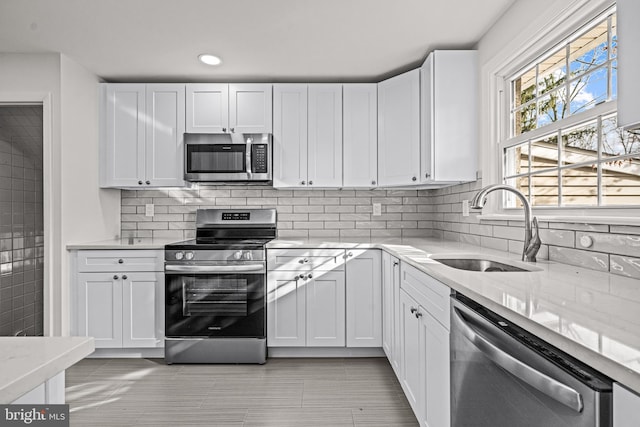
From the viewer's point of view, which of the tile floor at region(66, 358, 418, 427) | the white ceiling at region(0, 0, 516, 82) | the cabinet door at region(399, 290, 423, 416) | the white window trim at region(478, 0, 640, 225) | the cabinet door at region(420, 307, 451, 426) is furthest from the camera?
the white ceiling at region(0, 0, 516, 82)

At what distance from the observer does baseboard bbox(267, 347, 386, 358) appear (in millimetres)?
3033

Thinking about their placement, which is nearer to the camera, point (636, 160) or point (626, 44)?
point (626, 44)

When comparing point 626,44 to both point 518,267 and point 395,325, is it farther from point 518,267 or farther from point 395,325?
point 395,325

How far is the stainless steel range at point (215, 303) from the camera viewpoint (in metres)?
2.89

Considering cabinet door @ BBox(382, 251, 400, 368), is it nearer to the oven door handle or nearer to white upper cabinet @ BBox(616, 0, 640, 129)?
the oven door handle

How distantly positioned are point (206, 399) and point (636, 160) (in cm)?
249

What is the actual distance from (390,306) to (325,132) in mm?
1541

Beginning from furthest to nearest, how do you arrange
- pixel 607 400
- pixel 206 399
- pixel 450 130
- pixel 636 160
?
pixel 450 130, pixel 206 399, pixel 636 160, pixel 607 400

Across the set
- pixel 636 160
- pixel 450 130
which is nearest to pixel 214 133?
pixel 450 130

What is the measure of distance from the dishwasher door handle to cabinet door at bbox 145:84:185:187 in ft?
9.15

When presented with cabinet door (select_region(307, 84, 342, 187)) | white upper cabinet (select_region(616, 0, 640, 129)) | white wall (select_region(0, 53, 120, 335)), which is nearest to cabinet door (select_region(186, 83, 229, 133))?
cabinet door (select_region(307, 84, 342, 187))

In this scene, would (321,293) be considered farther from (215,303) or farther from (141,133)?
(141,133)

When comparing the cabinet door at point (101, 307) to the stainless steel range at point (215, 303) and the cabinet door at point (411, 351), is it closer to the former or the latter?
the stainless steel range at point (215, 303)

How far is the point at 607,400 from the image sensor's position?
69 cm
